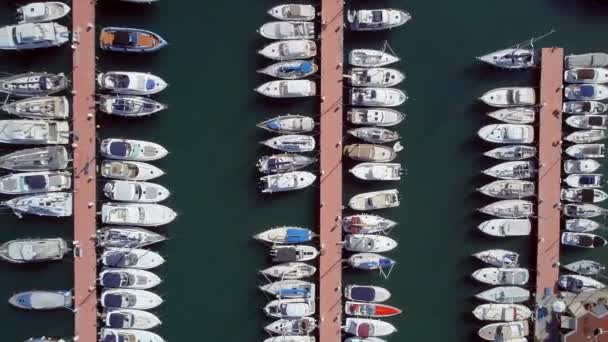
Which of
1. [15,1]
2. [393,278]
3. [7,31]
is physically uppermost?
[15,1]

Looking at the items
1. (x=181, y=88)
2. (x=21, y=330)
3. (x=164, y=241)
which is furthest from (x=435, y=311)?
(x=21, y=330)

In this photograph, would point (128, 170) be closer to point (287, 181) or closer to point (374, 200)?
point (287, 181)

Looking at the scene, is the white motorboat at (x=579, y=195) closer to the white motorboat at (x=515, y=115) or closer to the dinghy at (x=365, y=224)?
the white motorboat at (x=515, y=115)

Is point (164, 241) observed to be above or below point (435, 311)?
above

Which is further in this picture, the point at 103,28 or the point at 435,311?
the point at 435,311

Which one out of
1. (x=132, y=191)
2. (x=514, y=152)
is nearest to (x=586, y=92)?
(x=514, y=152)

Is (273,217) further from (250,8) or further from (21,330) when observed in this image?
A: (21,330)

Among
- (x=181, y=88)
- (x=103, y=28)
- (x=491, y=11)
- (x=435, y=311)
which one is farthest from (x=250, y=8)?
(x=435, y=311)
